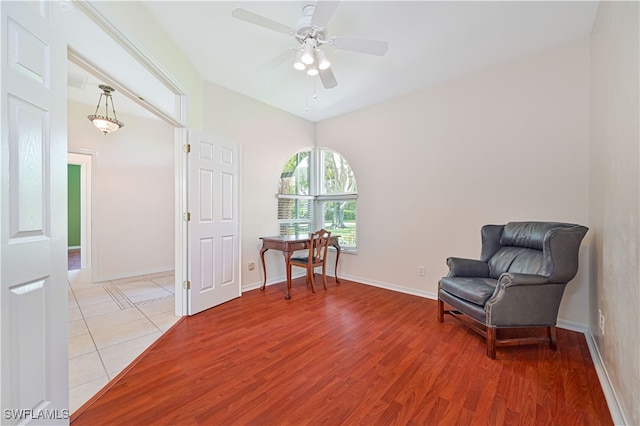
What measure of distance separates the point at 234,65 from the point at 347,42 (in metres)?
1.48

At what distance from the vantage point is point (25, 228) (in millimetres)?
1140

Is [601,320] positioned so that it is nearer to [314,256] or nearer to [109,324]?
[314,256]

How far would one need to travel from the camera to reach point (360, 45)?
2107 millimetres

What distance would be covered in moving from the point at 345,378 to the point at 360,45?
2450 millimetres

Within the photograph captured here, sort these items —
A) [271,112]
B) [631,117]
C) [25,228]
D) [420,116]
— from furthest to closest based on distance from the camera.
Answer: [271,112], [420,116], [631,117], [25,228]

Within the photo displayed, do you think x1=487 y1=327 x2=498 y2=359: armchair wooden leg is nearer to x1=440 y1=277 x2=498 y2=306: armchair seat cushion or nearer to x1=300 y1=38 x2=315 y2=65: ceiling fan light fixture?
x1=440 y1=277 x2=498 y2=306: armchair seat cushion

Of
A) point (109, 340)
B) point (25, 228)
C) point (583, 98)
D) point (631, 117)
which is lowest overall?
point (109, 340)

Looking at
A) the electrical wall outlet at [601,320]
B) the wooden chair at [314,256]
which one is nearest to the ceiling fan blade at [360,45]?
the wooden chair at [314,256]

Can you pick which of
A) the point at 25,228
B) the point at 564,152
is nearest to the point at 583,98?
the point at 564,152

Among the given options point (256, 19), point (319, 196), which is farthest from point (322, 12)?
point (319, 196)

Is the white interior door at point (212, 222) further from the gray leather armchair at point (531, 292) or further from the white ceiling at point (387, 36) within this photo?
the gray leather armchair at point (531, 292)

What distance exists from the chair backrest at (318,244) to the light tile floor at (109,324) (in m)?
1.75

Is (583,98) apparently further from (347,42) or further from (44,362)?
(44,362)

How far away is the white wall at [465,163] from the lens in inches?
101
